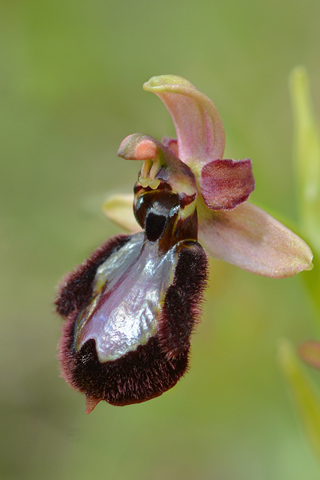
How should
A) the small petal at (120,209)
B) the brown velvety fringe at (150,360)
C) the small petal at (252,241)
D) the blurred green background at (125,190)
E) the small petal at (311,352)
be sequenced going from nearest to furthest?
1. the brown velvety fringe at (150,360)
2. the small petal at (252,241)
3. the small petal at (311,352)
4. the small petal at (120,209)
5. the blurred green background at (125,190)

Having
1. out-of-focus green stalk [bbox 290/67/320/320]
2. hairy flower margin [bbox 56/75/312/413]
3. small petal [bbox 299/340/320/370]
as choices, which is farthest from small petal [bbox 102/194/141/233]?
small petal [bbox 299/340/320/370]

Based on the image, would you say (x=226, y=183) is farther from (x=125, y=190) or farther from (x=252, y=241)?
(x=125, y=190)

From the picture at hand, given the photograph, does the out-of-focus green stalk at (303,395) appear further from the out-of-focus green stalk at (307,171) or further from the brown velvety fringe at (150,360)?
the brown velvety fringe at (150,360)

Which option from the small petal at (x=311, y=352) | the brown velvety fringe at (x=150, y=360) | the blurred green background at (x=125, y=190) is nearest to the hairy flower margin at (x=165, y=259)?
the brown velvety fringe at (x=150, y=360)

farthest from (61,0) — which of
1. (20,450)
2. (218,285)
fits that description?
(20,450)

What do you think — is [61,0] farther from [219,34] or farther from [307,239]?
[307,239]

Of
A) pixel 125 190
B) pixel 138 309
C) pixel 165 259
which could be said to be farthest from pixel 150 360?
pixel 125 190

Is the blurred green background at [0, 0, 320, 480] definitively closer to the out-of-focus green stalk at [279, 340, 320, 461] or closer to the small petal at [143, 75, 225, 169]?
the out-of-focus green stalk at [279, 340, 320, 461]
